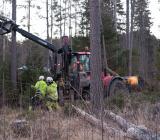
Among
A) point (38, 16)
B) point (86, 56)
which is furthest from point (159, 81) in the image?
point (38, 16)

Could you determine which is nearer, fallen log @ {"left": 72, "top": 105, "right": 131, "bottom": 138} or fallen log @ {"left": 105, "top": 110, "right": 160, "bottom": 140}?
fallen log @ {"left": 105, "top": 110, "right": 160, "bottom": 140}

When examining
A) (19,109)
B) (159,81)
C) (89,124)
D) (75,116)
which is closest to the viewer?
(89,124)

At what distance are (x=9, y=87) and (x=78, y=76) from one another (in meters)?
2.93

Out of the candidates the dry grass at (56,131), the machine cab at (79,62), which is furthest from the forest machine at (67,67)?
the dry grass at (56,131)

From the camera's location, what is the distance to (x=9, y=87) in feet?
62.1

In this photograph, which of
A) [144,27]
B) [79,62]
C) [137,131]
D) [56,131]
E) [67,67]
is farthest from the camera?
[144,27]

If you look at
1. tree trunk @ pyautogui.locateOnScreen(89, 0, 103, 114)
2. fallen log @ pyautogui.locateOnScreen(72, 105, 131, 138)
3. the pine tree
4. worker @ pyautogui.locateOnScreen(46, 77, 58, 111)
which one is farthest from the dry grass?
the pine tree

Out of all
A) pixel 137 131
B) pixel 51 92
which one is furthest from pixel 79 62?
pixel 137 131

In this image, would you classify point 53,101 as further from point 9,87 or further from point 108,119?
point 108,119

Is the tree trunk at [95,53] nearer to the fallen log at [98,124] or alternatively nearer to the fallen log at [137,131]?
the fallen log at [98,124]

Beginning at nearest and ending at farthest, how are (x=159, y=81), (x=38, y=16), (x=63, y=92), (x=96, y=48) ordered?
(x=96, y=48) → (x=63, y=92) → (x=159, y=81) → (x=38, y=16)

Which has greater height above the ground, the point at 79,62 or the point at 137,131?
the point at 79,62

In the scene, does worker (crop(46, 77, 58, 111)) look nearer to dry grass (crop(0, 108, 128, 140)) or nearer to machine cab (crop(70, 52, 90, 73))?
machine cab (crop(70, 52, 90, 73))

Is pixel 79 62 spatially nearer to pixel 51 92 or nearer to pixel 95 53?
pixel 51 92
